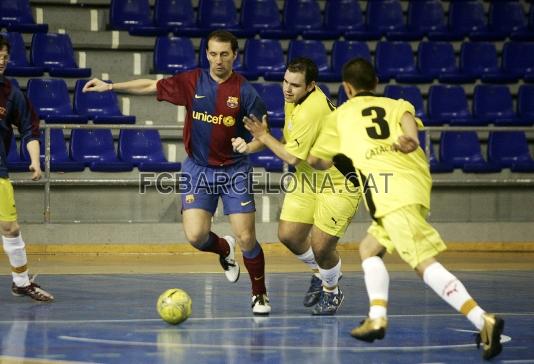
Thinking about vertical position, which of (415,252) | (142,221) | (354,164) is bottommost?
(142,221)

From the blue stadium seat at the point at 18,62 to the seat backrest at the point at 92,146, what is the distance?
1.36 metres

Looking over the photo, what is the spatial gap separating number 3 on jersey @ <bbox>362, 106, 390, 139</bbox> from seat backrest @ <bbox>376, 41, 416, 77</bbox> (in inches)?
372

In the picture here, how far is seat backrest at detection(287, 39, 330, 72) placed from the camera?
15.7 meters

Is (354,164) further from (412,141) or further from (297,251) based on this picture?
(297,251)

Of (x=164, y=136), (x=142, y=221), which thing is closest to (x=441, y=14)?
(x=164, y=136)

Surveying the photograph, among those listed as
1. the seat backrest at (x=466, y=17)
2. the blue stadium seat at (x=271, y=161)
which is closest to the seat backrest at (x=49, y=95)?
the blue stadium seat at (x=271, y=161)

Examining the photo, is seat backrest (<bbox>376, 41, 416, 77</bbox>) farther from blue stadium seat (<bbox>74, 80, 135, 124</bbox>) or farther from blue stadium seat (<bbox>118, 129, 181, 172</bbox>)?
blue stadium seat (<bbox>74, 80, 135, 124</bbox>)

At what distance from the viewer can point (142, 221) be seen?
1345 cm

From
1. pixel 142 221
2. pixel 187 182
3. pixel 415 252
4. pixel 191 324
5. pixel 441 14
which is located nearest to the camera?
pixel 415 252

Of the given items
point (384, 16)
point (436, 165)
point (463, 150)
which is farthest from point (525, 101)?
point (384, 16)

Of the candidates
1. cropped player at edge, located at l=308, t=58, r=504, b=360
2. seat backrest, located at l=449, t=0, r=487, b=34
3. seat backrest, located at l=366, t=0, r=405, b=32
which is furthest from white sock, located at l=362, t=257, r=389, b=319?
seat backrest, located at l=449, t=0, r=487, b=34

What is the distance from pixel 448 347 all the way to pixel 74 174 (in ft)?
25.0

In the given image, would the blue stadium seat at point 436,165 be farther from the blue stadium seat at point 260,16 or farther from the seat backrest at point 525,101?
the blue stadium seat at point 260,16

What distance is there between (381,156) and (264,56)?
931cm
